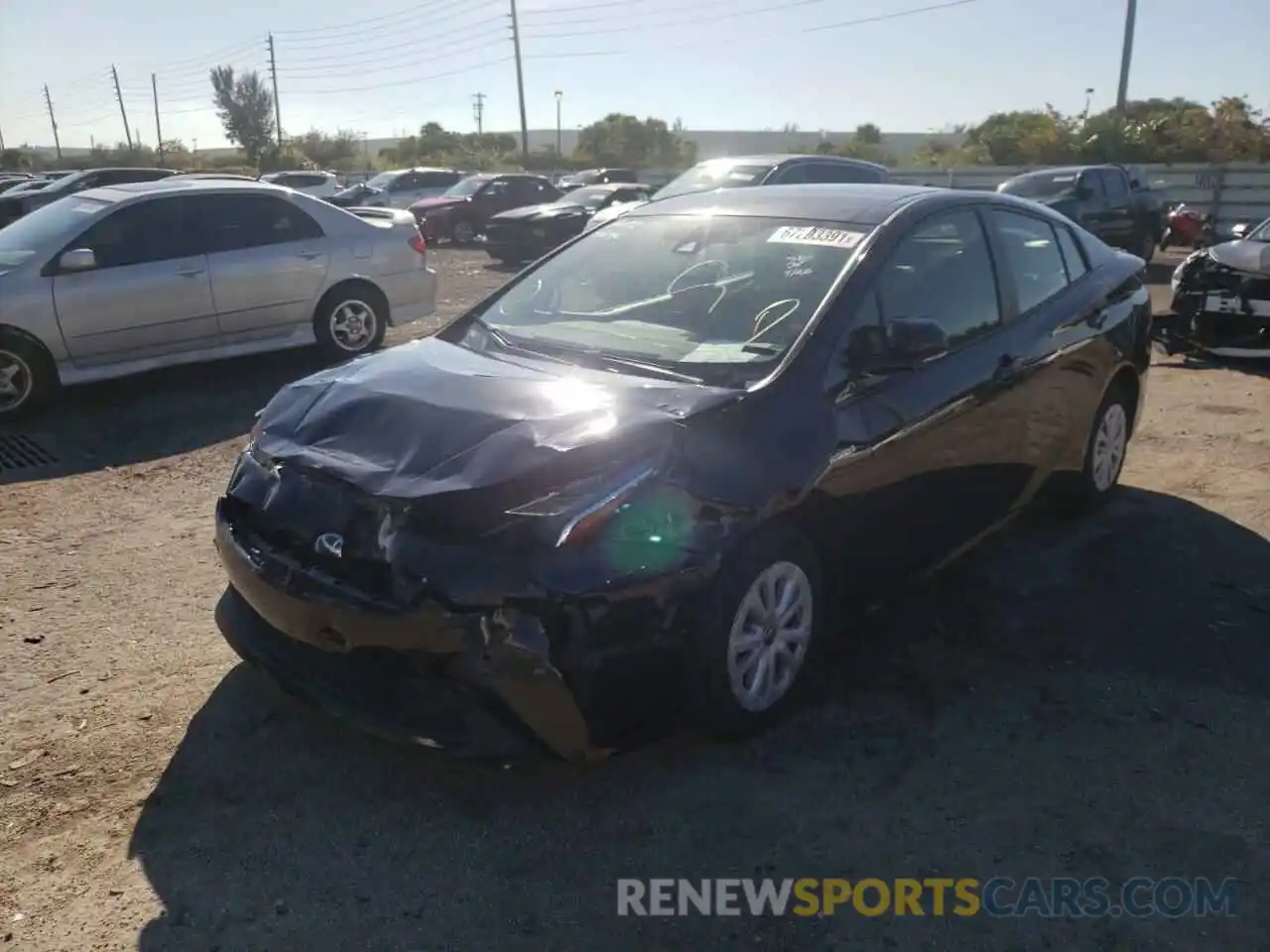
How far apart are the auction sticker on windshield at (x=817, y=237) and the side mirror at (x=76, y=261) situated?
18.2ft

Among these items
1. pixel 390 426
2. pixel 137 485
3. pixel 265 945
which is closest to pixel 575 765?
pixel 265 945

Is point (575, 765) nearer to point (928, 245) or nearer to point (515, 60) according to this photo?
point (928, 245)

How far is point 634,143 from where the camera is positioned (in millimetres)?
55906

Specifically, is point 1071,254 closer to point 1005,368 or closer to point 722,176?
point 1005,368

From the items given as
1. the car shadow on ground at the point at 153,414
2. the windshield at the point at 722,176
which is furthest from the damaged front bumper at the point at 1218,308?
the car shadow on ground at the point at 153,414

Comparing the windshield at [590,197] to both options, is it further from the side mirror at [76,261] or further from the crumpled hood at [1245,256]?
the side mirror at [76,261]

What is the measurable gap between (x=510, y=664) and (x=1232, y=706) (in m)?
2.60

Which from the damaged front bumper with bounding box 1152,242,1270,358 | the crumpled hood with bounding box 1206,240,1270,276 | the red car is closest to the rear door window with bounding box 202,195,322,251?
the damaged front bumper with bounding box 1152,242,1270,358

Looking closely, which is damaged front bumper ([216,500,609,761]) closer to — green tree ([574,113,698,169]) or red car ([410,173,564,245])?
red car ([410,173,564,245])

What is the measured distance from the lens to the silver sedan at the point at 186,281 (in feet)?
24.8

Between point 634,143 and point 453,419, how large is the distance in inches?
2176

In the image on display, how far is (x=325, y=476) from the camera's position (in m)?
3.17

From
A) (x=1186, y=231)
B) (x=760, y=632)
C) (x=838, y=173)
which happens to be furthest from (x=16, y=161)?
(x=760, y=632)

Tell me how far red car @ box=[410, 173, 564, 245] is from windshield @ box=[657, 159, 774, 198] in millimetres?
9991
